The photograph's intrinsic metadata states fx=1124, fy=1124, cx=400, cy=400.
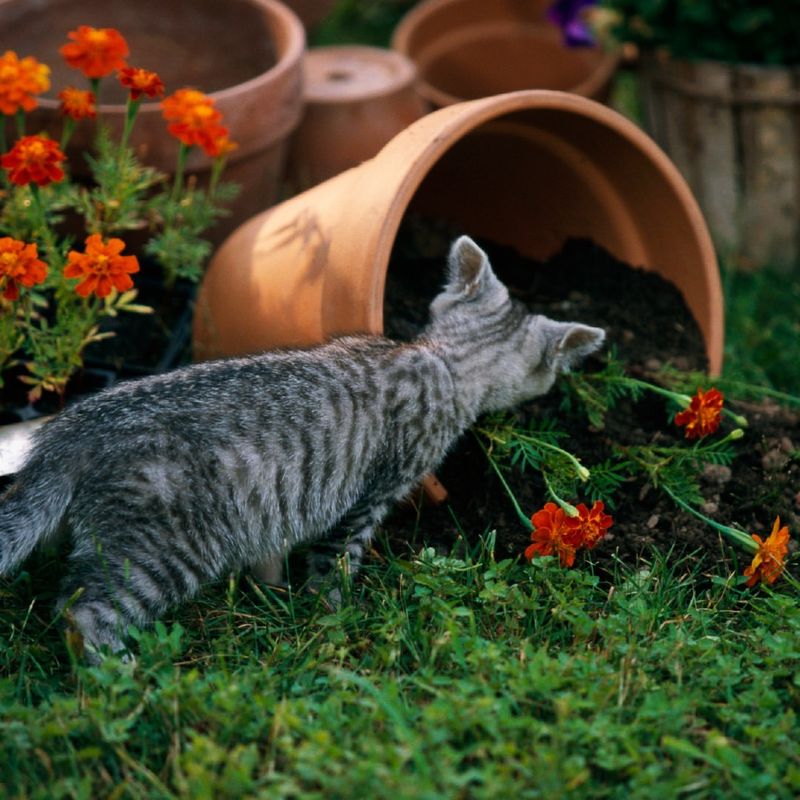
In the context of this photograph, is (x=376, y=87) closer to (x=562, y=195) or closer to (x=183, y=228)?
(x=562, y=195)

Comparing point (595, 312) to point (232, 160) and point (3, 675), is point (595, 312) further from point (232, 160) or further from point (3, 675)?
point (3, 675)

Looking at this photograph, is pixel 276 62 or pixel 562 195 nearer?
pixel 562 195

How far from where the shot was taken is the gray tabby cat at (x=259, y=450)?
8.80 ft

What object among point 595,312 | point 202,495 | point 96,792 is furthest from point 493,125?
point 96,792

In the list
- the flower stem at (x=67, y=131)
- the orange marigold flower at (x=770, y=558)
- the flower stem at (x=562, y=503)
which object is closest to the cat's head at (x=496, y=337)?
the flower stem at (x=562, y=503)

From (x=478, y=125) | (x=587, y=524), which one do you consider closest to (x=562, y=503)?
(x=587, y=524)

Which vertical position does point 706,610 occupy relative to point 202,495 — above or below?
below

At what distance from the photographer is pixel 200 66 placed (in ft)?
14.7

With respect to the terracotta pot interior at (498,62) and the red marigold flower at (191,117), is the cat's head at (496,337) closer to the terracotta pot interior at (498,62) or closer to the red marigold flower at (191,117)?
the red marigold flower at (191,117)

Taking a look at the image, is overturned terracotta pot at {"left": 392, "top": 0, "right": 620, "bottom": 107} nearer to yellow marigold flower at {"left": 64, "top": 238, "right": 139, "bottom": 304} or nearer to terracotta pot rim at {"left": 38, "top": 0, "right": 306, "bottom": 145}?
terracotta pot rim at {"left": 38, "top": 0, "right": 306, "bottom": 145}

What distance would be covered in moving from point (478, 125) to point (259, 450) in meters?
1.33

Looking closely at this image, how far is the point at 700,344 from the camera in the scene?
3746 mm

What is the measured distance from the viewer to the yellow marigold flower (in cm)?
291

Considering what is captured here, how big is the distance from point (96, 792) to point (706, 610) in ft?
5.00
